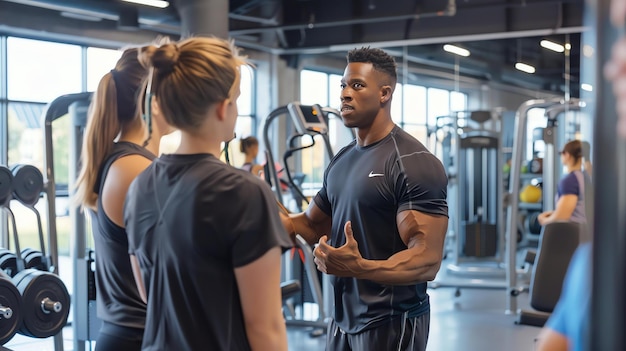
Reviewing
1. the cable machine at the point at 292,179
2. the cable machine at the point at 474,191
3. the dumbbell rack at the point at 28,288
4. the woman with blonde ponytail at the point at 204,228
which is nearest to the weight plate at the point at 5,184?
the dumbbell rack at the point at 28,288

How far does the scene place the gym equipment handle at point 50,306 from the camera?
363 cm

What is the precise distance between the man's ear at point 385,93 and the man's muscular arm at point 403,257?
16.5 inches

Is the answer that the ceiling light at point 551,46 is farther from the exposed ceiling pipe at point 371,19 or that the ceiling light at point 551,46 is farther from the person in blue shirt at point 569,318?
the person in blue shirt at point 569,318

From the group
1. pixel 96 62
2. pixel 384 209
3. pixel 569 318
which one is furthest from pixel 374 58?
pixel 96 62

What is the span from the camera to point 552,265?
3.69 m

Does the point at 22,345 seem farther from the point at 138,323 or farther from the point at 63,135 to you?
the point at 138,323

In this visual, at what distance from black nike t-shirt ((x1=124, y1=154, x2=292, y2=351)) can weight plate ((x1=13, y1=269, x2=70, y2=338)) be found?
2480 mm

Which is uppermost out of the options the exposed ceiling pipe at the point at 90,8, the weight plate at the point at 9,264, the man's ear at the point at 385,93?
the exposed ceiling pipe at the point at 90,8

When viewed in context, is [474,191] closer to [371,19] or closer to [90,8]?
[371,19]

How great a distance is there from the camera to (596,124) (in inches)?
17.9

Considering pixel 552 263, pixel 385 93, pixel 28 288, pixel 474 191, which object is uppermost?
pixel 385 93

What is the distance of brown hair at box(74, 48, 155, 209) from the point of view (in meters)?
1.80

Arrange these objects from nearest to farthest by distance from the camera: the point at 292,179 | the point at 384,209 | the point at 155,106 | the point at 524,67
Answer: the point at 155,106 < the point at 384,209 < the point at 292,179 < the point at 524,67

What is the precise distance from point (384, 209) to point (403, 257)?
0.17 meters
